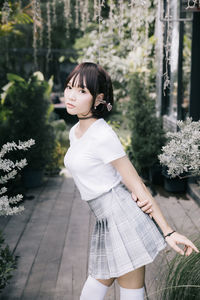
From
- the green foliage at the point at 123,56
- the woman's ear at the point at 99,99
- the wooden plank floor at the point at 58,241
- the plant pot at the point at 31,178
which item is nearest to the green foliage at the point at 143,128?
the wooden plank floor at the point at 58,241

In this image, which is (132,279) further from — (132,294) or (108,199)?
(108,199)

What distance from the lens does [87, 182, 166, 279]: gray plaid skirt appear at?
59.6 inches

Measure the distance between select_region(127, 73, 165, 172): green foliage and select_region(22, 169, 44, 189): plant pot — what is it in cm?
146

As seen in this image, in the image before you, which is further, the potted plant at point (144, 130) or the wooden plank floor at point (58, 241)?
the potted plant at point (144, 130)

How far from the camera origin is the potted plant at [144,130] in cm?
515

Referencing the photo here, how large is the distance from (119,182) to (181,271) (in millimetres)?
554

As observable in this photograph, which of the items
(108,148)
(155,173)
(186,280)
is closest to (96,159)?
(108,148)

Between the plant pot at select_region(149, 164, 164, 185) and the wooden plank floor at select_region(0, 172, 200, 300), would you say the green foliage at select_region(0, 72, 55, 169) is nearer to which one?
the wooden plank floor at select_region(0, 172, 200, 300)

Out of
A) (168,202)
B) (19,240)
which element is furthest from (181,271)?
(168,202)

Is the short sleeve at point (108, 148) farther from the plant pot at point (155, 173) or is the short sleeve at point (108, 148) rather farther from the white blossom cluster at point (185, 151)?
the plant pot at point (155, 173)

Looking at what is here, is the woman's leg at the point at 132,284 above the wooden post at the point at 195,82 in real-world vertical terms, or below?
below

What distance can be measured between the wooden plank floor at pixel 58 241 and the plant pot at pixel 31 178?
0.15 m

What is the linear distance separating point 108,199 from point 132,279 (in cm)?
36

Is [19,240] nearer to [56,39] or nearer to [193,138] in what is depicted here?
[193,138]
